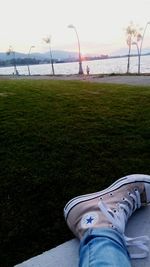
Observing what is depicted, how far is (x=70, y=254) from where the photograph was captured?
1.97 metres

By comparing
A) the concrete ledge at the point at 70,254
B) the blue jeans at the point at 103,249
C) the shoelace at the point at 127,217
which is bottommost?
the concrete ledge at the point at 70,254

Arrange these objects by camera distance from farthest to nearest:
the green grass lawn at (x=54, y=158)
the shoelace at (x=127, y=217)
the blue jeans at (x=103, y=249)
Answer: the green grass lawn at (x=54, y=158) < the shoelace at (x=127, y=217) < the blue jeans at (x=103, y=249)

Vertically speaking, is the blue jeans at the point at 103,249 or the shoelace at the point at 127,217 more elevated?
the blue jeans at the point at 103,249

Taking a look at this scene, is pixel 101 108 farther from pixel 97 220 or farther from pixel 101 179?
pixel 97 220

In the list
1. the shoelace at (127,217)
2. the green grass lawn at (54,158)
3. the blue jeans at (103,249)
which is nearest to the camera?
the blue jeans at (103,249)

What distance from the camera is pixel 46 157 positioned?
325 centimetres

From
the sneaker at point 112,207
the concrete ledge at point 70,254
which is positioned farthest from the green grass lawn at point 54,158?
the sneaker at point 112,207

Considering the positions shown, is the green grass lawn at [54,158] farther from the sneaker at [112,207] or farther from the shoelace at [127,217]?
the shoelace at [127,217]

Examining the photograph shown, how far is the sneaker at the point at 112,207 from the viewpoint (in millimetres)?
1866

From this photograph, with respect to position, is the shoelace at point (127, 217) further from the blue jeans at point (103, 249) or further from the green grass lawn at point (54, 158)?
the green grass lawn at point (54, 158)

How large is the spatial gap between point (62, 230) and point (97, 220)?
493mm

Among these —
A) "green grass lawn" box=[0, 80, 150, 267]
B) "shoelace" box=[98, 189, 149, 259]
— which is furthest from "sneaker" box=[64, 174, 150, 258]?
"green grass lawn" box=[0, 80, 150, 267]

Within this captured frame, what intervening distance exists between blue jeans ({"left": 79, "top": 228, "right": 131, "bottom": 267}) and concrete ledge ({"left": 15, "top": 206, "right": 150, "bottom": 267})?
0.23 meters

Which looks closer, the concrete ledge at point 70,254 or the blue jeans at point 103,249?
the blue jeans at point 103,249
